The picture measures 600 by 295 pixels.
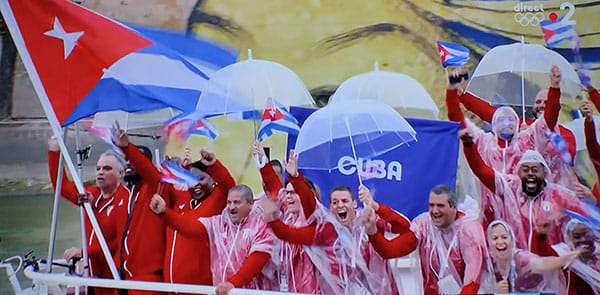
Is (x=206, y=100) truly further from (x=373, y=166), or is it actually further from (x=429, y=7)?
(x=429, y=7)

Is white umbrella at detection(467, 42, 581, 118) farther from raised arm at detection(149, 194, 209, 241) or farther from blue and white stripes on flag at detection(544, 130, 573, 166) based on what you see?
raised arm at detection(149, 194, 209, 241)

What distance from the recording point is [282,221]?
447 cm

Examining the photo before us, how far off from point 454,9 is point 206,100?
298 centimetres

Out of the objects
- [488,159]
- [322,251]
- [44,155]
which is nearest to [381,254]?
[322,251]

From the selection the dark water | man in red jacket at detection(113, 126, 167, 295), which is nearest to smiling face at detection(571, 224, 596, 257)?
man in red jacket at detection(113, 126, 167, 295)

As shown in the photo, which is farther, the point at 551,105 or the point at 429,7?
the point at 429,7

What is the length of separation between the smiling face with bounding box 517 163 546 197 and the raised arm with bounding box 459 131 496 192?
205mm

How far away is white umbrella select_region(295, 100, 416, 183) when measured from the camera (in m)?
4.76

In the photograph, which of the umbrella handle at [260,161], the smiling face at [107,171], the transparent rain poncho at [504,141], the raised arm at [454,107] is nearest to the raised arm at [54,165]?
the smiling face at [107,171]

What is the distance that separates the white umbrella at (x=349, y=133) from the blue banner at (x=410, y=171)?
536 mm

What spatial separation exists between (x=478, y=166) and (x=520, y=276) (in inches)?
27.8

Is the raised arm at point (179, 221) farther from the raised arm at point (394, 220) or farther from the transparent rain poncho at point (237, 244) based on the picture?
the raised arm at point (394, 220)

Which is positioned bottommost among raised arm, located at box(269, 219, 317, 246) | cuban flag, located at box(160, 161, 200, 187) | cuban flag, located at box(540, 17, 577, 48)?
raised arm, located at box(269, 219, 317, 246)

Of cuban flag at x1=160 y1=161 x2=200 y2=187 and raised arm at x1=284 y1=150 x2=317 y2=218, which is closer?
raised arm at x1=284 y1=150 x2=317 y2=218
